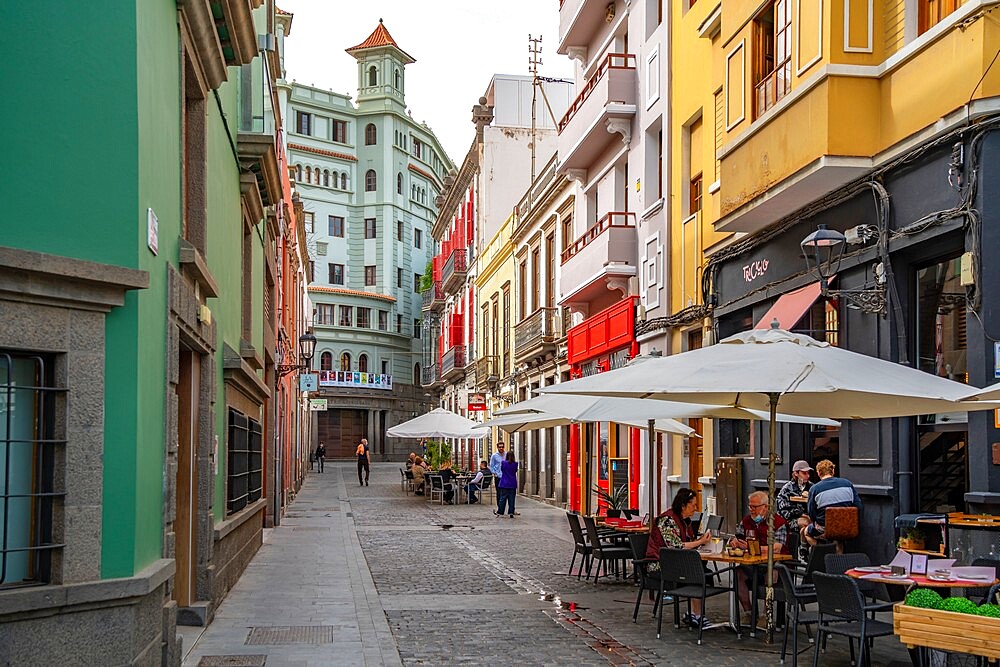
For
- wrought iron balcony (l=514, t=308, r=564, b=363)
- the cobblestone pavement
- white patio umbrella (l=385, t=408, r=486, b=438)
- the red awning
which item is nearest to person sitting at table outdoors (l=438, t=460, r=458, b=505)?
white patio umbrella (l=385, t=408, r=486, b=438)

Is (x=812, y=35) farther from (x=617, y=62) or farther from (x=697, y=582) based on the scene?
(x=617, y=62)

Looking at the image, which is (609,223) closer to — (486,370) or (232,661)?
(232,661)

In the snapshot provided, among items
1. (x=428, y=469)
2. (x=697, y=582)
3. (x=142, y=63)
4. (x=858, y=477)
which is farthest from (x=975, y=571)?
(x=428, y=469)

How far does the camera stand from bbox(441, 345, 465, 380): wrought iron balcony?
169 ft

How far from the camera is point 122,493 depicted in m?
6.95

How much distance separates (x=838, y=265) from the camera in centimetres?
1366

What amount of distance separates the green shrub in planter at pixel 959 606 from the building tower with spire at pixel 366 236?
217 feet

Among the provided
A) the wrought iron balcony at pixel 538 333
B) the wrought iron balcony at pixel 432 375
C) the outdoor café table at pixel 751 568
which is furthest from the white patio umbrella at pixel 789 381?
Answer: the wrought iron balcony at pixel 432 375

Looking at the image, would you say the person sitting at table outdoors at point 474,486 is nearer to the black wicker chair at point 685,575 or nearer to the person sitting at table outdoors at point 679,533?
the person sitting at table outdoors at point 679,533

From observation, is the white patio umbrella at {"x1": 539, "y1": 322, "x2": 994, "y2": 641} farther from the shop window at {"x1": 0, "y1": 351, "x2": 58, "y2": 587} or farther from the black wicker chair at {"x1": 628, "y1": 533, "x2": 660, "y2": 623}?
the shop window at {"x1": 0, "y1": 351, "x2": 58, "y2": 587}

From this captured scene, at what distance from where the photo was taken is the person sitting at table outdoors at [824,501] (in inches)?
480

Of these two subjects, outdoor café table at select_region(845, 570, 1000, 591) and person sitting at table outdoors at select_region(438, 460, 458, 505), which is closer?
outdoor café table at select_region(845, 570, 1000, 591)

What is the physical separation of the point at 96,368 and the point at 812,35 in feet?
30.0

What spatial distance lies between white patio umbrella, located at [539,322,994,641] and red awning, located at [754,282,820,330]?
3.66m
